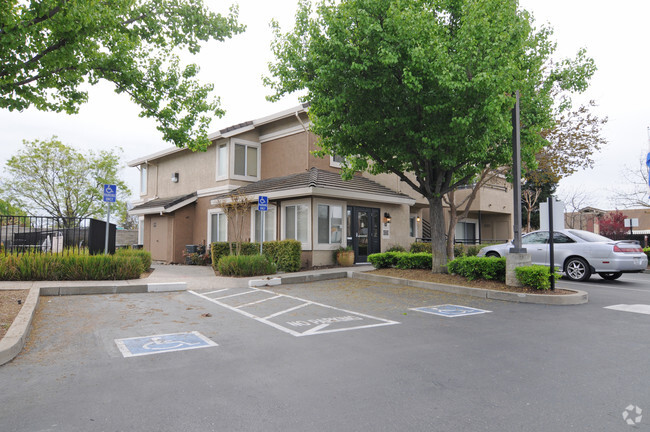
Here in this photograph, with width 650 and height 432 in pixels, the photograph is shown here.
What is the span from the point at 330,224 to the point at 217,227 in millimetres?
6531

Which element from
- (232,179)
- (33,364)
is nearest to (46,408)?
(33,364)

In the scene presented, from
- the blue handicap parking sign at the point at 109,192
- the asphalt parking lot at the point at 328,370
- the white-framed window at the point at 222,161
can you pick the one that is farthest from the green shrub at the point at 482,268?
the white-framed window at the point at 222,161

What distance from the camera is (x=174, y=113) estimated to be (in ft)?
37.9

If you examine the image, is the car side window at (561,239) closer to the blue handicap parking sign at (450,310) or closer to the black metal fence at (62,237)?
the blue handicap parking sign at (450,310)

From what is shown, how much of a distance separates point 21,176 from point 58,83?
2801 cm

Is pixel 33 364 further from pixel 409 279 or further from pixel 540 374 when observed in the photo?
pixel 409 279

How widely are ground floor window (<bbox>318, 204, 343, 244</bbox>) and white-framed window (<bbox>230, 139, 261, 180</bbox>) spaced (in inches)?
203

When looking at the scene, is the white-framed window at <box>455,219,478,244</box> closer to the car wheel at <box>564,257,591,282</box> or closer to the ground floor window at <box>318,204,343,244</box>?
the ground floor window at <box>318,204,343,244</box>

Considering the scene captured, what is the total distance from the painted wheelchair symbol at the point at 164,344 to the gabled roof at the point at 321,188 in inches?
378

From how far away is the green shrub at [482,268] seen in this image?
427 inches

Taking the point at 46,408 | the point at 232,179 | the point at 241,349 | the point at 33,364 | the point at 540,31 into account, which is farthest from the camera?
the point at 232,179

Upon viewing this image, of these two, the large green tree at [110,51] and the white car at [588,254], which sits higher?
the large green tree at [110,51]

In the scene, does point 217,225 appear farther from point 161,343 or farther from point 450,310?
point 161,343

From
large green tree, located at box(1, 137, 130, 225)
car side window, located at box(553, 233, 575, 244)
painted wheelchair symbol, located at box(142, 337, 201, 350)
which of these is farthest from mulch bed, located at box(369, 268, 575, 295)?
large green tree, located at box(1, 137, 130, 225)
